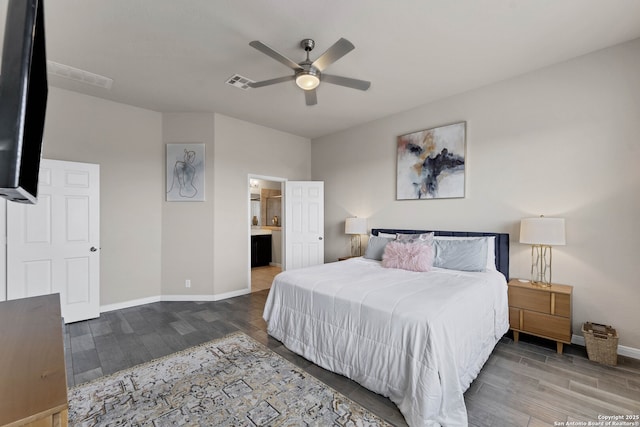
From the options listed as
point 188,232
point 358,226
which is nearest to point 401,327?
point 358,226

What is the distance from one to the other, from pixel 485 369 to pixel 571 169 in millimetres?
2231

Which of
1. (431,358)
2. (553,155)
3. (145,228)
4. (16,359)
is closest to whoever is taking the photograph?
(16,359)

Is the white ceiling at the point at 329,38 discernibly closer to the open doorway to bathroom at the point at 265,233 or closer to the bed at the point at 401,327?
the bed at the point at 401,327

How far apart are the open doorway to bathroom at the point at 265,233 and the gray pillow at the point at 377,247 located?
225 centimetres

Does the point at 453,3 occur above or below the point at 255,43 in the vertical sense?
above

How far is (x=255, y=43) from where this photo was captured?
2.12 m

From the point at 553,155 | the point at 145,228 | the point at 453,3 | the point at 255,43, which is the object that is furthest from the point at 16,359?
the point at 553,155

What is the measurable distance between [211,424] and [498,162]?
A: 3.84 meters

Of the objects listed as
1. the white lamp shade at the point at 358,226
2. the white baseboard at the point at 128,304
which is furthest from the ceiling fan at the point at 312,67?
the white baseboard at the point at 128,304

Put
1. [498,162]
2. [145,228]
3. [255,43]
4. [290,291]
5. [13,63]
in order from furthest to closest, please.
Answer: [145,228]
[498,162]
[290,291]
[255,43]
[13,63]

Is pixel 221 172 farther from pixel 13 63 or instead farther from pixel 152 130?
pixel 13 63

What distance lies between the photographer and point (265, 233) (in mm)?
7367

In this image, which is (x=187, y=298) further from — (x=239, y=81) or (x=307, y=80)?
(x=307, y=80)

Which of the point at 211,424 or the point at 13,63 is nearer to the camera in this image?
the point at 13,63
